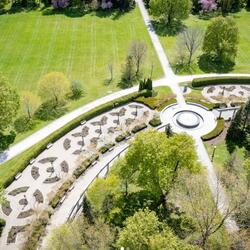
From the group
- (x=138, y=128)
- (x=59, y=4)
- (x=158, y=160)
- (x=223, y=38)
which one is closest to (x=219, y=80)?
(x=223, y=38)

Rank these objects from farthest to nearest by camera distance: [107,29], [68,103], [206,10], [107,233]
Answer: [206,10] < [107,29] < [68,103] < [107,233]

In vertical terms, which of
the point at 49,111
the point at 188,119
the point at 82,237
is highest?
the point at 82,237

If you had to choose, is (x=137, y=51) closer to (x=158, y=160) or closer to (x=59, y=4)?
(x=158, y=160)

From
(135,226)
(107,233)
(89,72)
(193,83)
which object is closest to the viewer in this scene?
(135,226)

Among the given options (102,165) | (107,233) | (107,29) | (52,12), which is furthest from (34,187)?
(52,12)

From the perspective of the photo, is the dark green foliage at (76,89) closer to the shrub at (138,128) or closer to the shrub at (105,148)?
the shrub at (138,128)

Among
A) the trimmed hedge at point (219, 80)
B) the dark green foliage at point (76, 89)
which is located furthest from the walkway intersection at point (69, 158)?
the dark green foliage at point (76, 89)

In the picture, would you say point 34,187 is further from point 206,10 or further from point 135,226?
point 206,10
